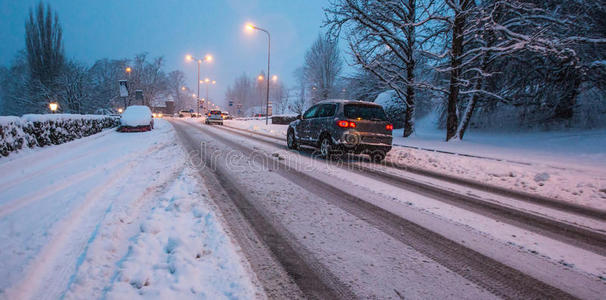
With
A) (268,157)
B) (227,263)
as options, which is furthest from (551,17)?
(227,263)

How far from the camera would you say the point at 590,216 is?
3795 millimetres

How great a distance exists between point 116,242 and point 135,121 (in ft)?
54.1

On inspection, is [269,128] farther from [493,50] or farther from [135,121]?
[493,50]

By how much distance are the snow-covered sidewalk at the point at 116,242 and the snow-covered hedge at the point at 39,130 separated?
10.9 ft

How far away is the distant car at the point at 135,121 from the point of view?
16.2 meters

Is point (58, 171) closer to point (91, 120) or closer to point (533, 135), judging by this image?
point (91, 120)

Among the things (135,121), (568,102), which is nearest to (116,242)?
(135,121)

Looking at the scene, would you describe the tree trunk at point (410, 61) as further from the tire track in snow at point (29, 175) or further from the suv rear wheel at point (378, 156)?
the tire track in snow at point (29, 175)

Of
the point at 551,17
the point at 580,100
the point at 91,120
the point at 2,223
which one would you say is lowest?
the point at 2,223

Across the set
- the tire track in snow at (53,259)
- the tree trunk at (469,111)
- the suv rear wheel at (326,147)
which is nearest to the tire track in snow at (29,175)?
the tire track in snow at (53,259)

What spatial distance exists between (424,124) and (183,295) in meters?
23.3

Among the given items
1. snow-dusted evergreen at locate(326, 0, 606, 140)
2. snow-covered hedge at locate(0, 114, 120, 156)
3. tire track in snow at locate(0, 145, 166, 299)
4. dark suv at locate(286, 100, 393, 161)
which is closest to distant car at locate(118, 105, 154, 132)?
snow-covered hedge at locate(0, 114, 120, 156)

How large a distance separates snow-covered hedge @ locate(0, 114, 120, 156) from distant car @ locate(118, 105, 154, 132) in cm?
284

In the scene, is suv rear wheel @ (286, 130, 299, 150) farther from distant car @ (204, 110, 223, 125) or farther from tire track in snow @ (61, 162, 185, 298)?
distant car @ (204, 110, 223, 125)
